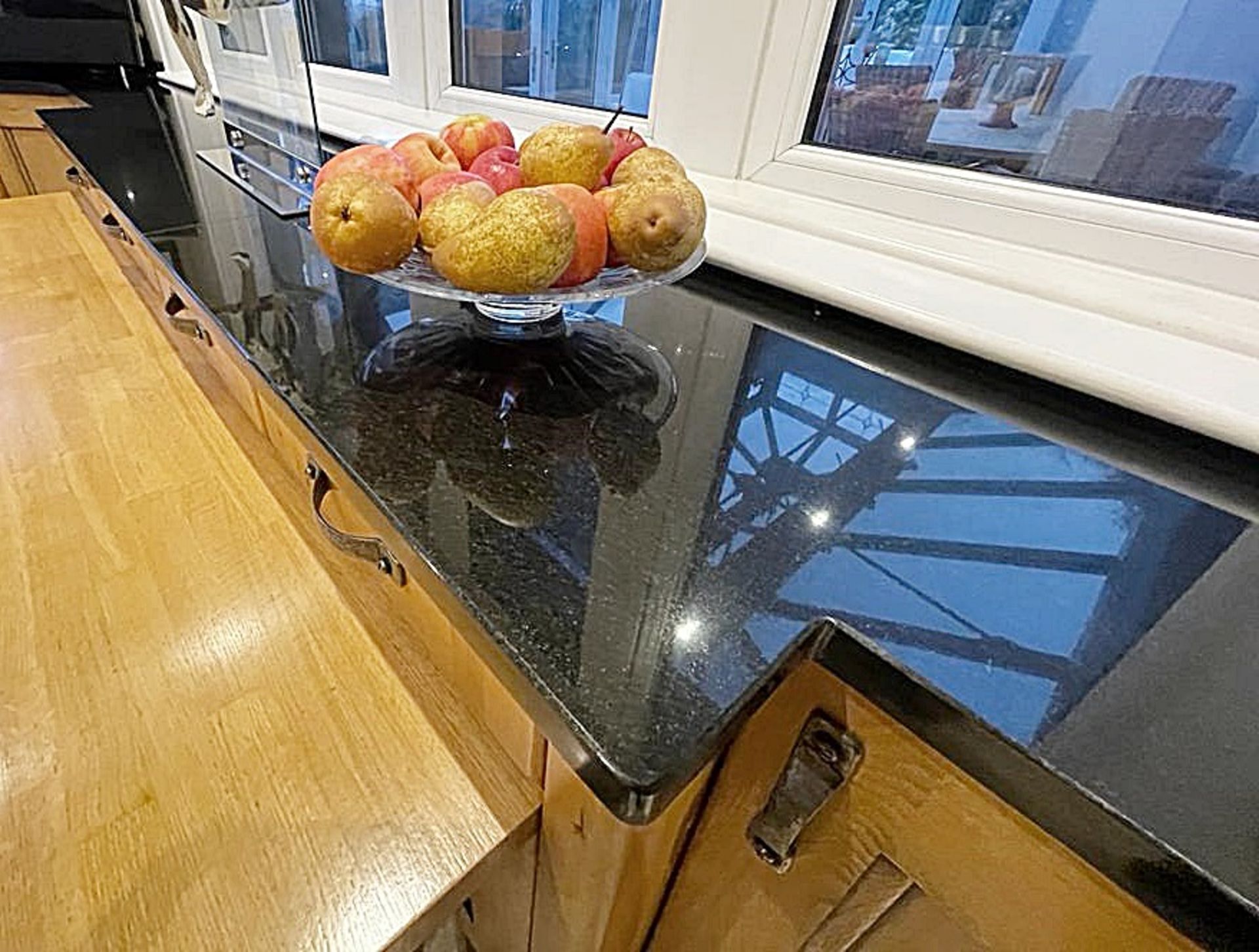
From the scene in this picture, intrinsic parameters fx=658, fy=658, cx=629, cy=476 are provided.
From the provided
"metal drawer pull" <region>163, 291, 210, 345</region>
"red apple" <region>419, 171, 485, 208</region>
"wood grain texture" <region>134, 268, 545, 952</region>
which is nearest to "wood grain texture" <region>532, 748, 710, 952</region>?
"wood grain texture" <region>134, 268, 545, 952</region>

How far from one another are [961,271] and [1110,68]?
0.71ft

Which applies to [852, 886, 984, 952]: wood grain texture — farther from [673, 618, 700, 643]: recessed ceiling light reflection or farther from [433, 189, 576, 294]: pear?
[433, 189, 576, 294]: pear

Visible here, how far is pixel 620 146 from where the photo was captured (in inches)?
24.4

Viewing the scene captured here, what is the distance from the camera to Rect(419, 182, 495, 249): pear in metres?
0.51

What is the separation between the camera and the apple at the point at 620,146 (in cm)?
59

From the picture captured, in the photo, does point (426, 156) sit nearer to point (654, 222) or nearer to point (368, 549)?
point (654, 222)

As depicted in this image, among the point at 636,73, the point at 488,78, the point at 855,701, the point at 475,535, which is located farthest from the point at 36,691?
the point at 488,78

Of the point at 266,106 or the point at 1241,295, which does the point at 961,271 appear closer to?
the point at 1241,295

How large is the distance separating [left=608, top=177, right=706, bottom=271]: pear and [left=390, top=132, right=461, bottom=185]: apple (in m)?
0.17

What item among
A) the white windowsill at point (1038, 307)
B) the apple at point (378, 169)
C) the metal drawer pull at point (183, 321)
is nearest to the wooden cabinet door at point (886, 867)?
the white windowsill at point (1038, 307)

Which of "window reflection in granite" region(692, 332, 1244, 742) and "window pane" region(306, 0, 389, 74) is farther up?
"window pane" region(306, 0, 389, 74)

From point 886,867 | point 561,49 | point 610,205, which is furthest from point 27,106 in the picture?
point 886,867

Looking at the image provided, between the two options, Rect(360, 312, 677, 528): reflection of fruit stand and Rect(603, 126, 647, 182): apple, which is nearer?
Rect(360, 312, 677, 528): reflection of fruit stand

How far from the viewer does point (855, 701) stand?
357 mm
